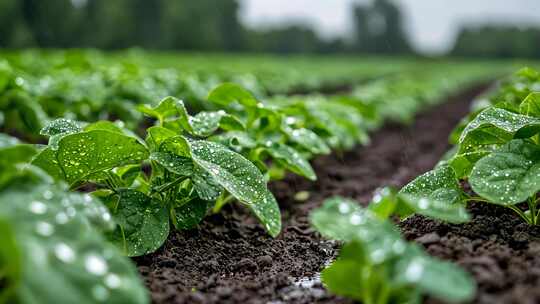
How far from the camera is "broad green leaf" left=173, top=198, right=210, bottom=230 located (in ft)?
6.71

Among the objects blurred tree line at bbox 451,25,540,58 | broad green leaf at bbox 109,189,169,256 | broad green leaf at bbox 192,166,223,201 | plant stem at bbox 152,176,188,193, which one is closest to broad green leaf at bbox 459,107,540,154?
broad green leaf at bbox 192,166,223,201

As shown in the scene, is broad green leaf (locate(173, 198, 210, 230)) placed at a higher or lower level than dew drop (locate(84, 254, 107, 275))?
lower

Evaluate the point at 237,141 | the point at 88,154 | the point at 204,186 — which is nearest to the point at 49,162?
the point at 88,154

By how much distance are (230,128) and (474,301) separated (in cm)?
149

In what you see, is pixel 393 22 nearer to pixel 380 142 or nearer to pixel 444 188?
pixel 380 142

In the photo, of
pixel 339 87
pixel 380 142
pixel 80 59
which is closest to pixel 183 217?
pixel 380 142

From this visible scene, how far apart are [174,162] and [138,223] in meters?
0.26

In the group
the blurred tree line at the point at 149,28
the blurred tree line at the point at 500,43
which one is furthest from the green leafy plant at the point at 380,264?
the blurred tree line at the point at 500,43

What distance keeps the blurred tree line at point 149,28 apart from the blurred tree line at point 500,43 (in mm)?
8982

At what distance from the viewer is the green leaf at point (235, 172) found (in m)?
1.73

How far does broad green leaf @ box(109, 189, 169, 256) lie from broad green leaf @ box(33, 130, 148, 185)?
184 mm

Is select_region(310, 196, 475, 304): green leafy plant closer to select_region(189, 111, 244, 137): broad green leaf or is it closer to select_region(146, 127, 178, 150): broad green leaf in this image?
select_region(146, 127, 178, 150): broad green leaf

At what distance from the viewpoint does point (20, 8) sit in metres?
27.5

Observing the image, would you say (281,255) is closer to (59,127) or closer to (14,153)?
(59,127)
